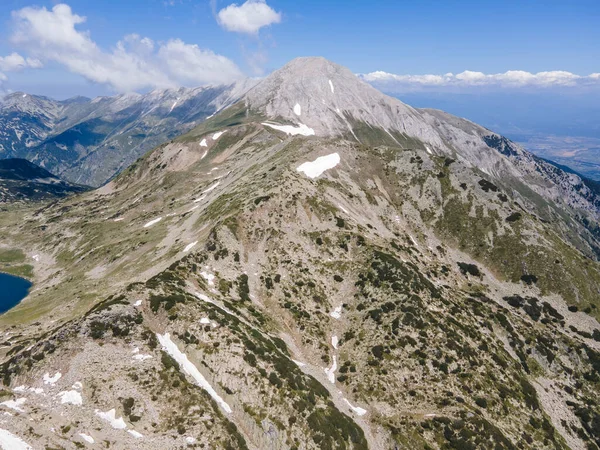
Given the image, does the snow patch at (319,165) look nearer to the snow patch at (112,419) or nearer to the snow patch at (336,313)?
the snow patch at (336,313)

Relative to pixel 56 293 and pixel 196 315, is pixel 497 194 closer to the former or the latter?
pixel 196 315

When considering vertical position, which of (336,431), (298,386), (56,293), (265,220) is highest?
(265,220)

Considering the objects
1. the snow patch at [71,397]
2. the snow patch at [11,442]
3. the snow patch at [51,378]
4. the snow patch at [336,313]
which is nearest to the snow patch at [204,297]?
the snow patch at [51,378]

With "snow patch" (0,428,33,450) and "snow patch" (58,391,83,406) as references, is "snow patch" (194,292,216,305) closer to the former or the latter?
"snow patch" (58,391,83,406)

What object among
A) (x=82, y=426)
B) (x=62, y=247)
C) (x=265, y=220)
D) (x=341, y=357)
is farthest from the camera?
(x=62, y=247)

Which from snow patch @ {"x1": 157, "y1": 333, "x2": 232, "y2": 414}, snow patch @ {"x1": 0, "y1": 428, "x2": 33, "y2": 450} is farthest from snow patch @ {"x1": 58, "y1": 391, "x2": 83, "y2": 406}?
snow patch @ {"x1": 157, "y1": 333, "x2": 232, "y2": 414}

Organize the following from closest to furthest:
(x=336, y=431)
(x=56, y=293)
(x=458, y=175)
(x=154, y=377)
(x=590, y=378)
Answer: (x=154, y=377), (x=336, y=431), (x=590, y=378), (x=56, y=293), (x=458, y=175)

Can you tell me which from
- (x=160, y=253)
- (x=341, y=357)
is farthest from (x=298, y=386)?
(x=160, y=253)
